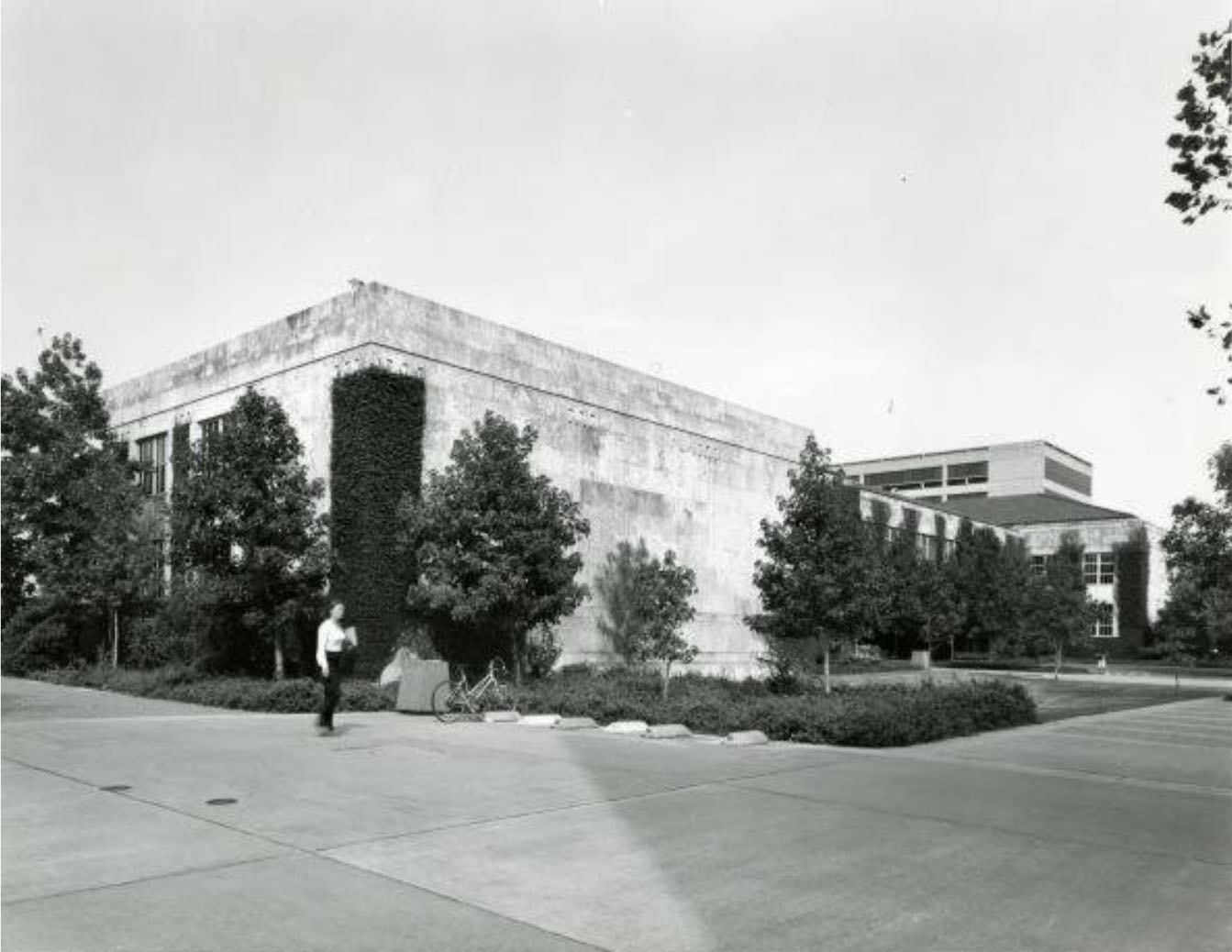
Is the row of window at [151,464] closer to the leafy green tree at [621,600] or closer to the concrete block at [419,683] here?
the leafy green tree at [621,600]

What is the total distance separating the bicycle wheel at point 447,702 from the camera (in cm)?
1591

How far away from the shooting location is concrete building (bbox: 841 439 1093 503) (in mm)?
87625

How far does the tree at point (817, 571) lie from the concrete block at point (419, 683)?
8013 mm

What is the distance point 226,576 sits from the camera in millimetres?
20266

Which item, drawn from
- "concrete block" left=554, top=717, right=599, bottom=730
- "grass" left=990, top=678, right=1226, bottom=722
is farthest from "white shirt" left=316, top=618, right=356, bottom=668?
"grass" left=990, top=678, right=1226, bottom=722

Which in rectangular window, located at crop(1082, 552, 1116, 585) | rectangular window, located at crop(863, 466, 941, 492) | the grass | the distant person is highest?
rectangular window, located at crop(863, 466, 941, 492)

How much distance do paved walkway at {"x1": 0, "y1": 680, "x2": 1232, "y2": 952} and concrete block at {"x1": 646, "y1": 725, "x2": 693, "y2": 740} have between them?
1436 mm

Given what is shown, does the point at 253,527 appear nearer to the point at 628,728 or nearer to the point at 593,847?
the point at 628,728

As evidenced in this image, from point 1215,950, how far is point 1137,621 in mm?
58873

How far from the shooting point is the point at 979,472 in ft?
297

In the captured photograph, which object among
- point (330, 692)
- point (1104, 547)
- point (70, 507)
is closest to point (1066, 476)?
point (1104, 547)

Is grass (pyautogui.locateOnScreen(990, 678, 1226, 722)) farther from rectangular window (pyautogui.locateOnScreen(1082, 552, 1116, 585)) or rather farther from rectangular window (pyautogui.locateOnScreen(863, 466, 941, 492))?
rectangular window (pyautogui.locateOnScreen(863, 466, 941, 492))

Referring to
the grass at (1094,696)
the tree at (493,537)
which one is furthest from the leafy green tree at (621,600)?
the grass at (1094,696)

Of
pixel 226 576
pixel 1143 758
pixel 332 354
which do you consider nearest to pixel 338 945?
pixel 1143 758
